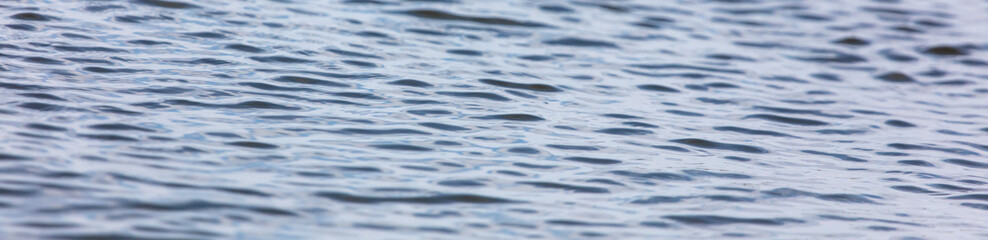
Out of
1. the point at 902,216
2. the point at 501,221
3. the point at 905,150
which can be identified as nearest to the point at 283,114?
the point at 501,221

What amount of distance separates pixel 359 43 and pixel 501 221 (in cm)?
319

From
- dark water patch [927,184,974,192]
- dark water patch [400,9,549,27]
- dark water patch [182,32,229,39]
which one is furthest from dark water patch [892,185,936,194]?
dark water patch [182,32,229,39]

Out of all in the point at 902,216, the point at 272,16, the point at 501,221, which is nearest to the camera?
the point at 501,221

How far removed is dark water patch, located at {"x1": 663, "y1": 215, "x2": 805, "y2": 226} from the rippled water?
1 cm

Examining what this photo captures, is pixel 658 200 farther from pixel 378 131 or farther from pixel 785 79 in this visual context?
pixel 785 79

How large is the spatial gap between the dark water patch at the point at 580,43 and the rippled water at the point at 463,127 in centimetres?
3

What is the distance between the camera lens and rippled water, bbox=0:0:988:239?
178 inches

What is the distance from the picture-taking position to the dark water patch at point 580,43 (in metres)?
8.31

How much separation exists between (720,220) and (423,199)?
1352 millimetres

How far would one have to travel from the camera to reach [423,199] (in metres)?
4.71

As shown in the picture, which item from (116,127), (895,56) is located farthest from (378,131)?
(895,56)

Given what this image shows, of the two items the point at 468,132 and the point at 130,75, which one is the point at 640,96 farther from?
the point at 130,75

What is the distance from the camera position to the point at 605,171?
538 cm

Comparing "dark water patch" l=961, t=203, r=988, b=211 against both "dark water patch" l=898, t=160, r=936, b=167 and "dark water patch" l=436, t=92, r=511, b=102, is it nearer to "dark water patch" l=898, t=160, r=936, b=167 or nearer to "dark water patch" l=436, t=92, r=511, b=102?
"dark water patch" l=898, t=160, r=936, b=167
